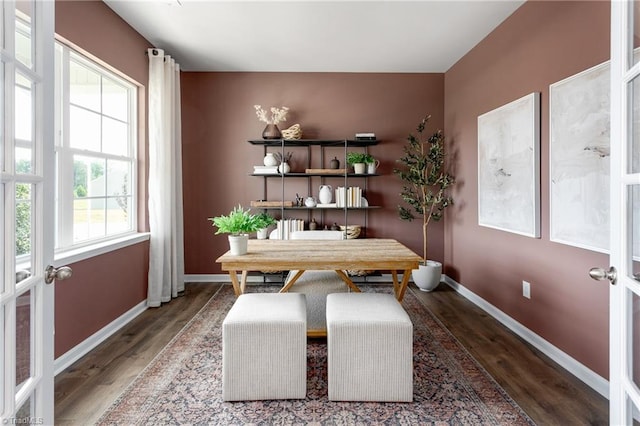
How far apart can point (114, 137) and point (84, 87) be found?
1.65 ft

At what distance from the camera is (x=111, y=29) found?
113 inches

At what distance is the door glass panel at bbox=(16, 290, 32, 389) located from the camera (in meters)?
1.02

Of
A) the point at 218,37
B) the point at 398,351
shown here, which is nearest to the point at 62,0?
the point at 218,37

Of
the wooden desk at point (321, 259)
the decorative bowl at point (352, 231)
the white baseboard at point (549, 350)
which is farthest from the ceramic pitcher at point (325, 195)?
the white baseboard at point (549, 350)

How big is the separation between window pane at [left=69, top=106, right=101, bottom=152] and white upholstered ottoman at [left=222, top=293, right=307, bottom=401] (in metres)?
1.91

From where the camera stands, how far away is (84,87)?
274cm

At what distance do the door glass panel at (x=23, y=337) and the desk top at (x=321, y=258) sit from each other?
1.08 m

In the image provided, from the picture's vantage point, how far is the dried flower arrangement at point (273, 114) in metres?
4.11

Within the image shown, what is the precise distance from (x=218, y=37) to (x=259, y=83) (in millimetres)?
969

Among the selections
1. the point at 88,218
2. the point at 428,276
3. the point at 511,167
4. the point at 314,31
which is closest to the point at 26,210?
the point at 88,218

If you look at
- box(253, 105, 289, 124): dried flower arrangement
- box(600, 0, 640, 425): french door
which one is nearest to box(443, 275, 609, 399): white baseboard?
box(600, 0, 640, 425): french door

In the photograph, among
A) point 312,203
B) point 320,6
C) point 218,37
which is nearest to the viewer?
point 320,6

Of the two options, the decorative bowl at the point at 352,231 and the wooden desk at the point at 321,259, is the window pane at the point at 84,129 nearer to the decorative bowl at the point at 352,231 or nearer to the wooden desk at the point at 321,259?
the wooden desk at the point at 321,259

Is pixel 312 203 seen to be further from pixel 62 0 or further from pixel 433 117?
pixel 62 0
